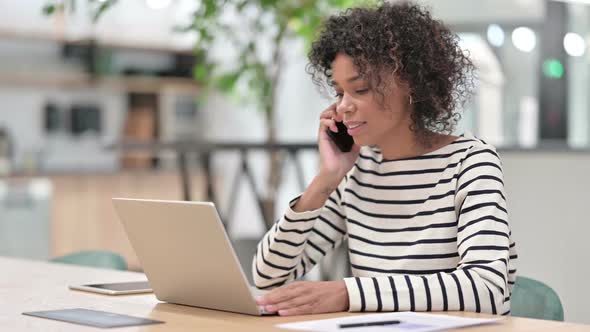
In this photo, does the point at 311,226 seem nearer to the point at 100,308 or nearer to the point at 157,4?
the point at 100,308

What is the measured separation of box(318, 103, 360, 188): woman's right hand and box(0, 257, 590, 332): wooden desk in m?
0.46

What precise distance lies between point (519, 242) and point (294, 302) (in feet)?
6.43

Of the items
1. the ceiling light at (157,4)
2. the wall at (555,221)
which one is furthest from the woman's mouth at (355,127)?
the ceiling light at (157,4)

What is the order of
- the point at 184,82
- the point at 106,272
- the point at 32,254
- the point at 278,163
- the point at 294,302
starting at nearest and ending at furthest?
the point at 294,302 → the point at 106,272 → the point at 278,163 → the point at 32,254 → the point at 184,82

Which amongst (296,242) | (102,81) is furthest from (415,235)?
(102,81)

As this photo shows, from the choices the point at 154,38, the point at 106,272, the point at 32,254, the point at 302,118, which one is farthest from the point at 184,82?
the point at 106,272

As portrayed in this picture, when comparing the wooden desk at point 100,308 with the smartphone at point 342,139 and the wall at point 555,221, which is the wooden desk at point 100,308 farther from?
the wall at point 555,221

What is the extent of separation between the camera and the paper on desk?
154cm

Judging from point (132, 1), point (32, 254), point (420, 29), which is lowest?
point (32, 254)

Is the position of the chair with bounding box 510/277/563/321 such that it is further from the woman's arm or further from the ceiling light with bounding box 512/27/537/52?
the ceiling light with bounding box 512/27/537/52

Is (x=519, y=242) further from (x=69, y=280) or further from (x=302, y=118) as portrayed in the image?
(x=302, y=118)

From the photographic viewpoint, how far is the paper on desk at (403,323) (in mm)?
1540

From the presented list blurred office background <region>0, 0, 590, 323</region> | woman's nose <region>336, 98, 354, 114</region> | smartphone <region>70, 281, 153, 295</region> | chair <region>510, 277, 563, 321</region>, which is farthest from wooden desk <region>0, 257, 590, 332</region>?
blurred office background <region>0, 0, 590, 323</region>

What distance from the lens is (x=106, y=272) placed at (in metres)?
2.51
